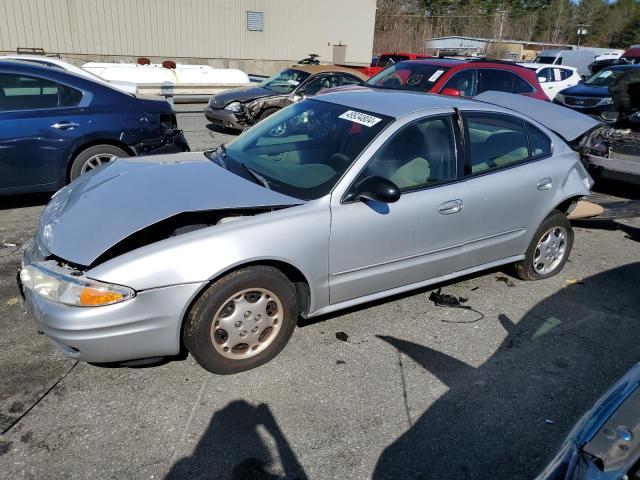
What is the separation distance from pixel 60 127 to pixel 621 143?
6846 mm

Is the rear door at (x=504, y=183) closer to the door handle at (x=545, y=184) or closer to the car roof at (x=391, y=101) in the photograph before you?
the door handle at (x=545, y=184)

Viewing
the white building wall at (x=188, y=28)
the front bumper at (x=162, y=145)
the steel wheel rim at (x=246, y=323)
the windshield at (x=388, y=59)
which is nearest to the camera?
the steel wheel rim at (x=246, y=323)

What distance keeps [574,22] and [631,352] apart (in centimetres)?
7963

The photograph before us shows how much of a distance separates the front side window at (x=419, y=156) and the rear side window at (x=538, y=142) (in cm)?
95

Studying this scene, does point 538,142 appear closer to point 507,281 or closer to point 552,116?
point 507,281

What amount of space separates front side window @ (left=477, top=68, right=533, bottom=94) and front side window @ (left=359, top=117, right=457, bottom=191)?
534cm

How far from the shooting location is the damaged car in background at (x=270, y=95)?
10.7m

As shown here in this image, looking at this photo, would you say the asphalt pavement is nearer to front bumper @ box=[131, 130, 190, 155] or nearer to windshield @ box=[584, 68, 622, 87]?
front bumper @ box=[131, 130, 190, 155]

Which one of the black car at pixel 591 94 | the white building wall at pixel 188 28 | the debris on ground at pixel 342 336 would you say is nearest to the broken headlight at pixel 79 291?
the debris on ground at pixel 342 336

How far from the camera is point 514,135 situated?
430 centimetres

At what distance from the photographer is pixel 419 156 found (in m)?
3.71

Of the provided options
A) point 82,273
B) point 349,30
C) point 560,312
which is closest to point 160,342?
point 82,273

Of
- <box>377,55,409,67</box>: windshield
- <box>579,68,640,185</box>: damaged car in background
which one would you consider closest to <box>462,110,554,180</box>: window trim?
<box>579,68,640,185</box>: damaged car in background

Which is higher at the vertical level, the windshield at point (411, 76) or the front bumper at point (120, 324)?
the windshield at point (411, 76)
